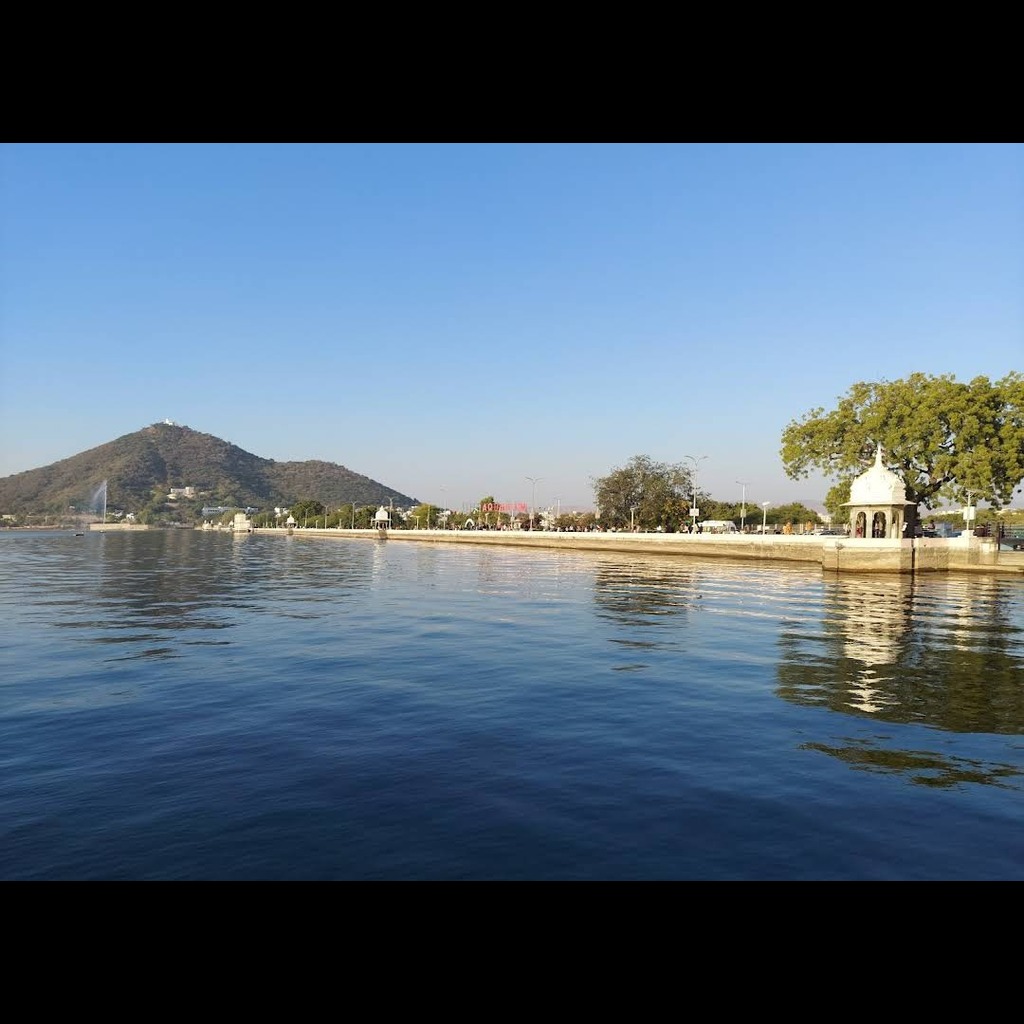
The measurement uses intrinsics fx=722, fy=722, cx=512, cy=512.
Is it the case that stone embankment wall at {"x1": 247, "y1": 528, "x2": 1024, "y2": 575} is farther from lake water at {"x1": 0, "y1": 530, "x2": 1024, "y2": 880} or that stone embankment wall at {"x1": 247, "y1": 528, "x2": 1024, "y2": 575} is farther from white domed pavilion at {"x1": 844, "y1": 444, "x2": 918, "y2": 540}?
lake water at {"x1": 0, "y1": 530, "x2": 1024, "y2": 880}

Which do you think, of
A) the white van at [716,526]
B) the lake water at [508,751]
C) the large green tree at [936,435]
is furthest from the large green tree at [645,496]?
the lake water at [508,751]

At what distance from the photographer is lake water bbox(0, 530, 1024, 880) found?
8188 mm

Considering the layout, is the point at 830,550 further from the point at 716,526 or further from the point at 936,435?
the point at 716,526

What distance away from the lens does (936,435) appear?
7331cm

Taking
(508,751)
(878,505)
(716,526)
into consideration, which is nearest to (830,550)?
(878,505)

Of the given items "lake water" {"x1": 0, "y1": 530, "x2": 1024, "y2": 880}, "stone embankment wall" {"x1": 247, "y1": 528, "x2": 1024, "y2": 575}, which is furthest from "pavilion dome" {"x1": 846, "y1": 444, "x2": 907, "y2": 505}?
"lake water" {"x1": 0, "y1": 530, "x2": 1024, "y2": 880}

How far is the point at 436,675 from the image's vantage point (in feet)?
61.4

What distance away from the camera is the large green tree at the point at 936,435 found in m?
70.1

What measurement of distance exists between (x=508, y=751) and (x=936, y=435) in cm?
7577

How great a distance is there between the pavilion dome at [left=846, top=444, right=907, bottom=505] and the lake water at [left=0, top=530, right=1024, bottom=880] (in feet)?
125

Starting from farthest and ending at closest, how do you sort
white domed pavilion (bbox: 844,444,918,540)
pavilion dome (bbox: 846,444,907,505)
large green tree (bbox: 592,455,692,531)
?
1. large green tree (bbox: 592,455,692,531)
2. pavilion dome (bbox: 846,444,907,505)
3. white domed pavilion (bbox: 844,444,918,540)

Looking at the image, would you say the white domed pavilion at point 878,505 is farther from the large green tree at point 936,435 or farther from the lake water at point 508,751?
the lake water at point 508,751
